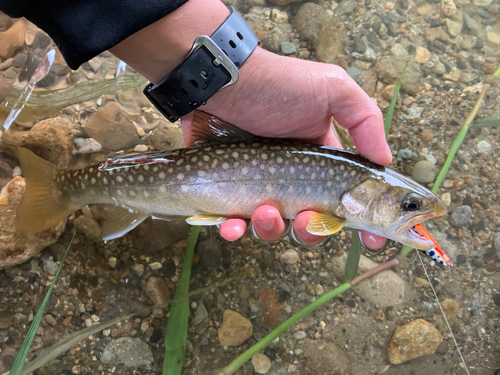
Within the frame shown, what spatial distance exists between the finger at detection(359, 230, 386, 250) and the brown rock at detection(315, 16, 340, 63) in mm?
2007

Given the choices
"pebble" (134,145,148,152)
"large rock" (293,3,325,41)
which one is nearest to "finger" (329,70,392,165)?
"pebble" (134,145,148,152)

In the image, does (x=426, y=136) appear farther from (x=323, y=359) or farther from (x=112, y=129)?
(x=112, y=129)

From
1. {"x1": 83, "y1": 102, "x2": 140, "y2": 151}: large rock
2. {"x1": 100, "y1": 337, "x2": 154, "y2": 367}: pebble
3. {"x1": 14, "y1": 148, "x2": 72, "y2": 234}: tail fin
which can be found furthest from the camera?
{"x1": 83, "y1": 102, "x2": 140, "y2": 151}: large rock

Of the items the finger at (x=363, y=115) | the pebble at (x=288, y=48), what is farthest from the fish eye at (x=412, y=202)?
the pebble at (x=288, y=48)

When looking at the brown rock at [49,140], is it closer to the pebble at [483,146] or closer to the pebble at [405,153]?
the pebble at [405,153]

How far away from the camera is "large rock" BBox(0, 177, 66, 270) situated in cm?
229

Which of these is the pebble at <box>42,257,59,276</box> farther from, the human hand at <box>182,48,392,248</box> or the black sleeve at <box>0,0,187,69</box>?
the black sleeve at <box>0,0,187,69</box>

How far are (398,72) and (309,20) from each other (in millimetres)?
1084

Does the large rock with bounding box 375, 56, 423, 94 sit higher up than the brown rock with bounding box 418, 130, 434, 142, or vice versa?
the large rock with bounding box 375, 56, 423, 94

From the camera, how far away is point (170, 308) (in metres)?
2.53

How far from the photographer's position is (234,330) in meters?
2.59

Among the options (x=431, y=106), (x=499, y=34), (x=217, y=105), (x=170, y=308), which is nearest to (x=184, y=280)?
(x=170, y=308)

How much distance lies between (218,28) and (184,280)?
5.61 feet

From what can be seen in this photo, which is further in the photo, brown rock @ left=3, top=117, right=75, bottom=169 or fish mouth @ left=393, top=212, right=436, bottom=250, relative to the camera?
brown rock @ left=3, top=117, right=75, bottom=169
